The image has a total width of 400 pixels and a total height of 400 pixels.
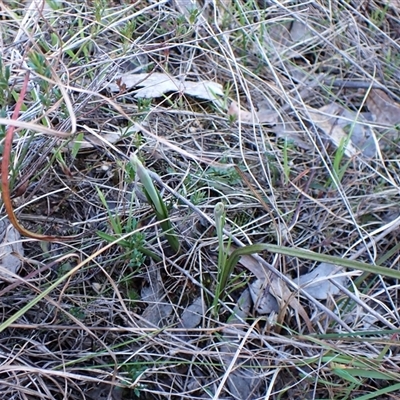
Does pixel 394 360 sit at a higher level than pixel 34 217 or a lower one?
lower

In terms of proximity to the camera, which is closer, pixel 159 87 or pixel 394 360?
pixel 394 360

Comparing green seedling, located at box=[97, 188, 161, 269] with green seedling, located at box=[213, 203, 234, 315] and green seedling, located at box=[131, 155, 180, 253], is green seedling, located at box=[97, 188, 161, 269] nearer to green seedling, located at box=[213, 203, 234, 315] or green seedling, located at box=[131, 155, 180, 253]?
green seedling, located at box=[131, 155, 180, 253]

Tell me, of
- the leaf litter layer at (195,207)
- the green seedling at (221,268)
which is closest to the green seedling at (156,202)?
the leaf litter layer at (195,207)

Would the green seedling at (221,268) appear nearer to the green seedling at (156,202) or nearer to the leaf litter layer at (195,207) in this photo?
the leaf litter layer at (195,207)

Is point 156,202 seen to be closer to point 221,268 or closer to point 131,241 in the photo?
point 131,241

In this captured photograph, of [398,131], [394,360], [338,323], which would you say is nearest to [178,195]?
[338,323]

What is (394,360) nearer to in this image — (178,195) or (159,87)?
(178,195)

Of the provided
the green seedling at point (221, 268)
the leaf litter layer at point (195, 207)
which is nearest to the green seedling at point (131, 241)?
the leaf litter layer at point (195, 207)
